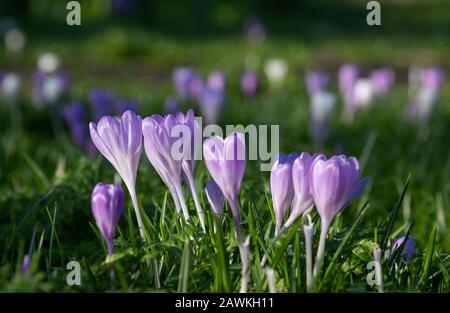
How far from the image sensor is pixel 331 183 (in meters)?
Answer: 1.44

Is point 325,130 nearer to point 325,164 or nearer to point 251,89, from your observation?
point 251,89

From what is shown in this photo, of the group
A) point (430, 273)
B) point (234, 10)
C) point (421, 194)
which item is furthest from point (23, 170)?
point (234, 10)

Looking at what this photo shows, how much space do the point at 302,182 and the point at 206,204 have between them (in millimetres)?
464

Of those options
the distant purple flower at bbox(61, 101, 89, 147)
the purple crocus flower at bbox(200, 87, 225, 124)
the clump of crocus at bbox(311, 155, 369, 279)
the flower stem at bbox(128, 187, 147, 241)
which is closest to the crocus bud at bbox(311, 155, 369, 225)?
the clump of crocus at bbox(311, 155, 369, 279)

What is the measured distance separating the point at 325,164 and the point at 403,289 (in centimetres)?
35

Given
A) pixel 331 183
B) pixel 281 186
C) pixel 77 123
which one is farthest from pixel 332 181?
pixel 77 123

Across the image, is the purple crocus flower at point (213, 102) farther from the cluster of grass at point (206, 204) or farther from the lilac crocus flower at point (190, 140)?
the lilac crocus flower at point (190, 140)

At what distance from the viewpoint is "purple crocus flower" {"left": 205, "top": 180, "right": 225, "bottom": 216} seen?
63.6 inches

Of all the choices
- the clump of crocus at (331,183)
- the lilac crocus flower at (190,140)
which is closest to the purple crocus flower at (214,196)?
the lilac crocus flower at (190,140)

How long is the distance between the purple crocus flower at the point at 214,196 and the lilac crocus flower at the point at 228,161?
9 cm

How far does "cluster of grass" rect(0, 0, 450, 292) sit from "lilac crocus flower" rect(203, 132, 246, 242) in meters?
0.08

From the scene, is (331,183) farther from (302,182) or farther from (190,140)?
(190,140)

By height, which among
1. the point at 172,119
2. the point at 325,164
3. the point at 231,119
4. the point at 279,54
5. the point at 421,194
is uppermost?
the point at 279,54

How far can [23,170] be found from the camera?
141 inches
